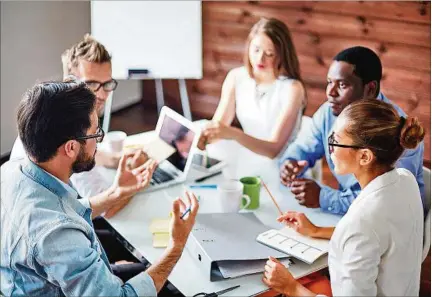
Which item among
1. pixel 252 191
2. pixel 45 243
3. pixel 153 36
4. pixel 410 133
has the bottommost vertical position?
pixel 252 191

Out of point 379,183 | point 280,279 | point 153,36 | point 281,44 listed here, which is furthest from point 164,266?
point 153,36

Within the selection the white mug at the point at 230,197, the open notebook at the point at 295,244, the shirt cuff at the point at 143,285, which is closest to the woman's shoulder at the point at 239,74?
the white mug at the point at 230,197

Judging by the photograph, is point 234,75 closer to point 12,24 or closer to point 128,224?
point 128,224

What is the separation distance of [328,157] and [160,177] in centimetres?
69

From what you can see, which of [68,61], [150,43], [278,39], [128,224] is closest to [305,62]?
[150,43]

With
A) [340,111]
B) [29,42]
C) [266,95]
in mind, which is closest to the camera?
[340,111]

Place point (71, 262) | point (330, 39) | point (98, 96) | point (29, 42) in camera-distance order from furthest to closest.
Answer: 1. point (330, 39)
2. point (29, 42)
3. point (98, 96)
4. point (71, 262)

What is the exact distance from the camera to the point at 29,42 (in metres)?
3.87

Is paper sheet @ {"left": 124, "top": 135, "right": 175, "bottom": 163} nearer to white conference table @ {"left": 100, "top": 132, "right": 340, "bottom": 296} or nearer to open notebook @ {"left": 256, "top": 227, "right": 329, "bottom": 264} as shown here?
white conference table @ {"left": 100, "top": 132, "right": 340, "bottom": 296}

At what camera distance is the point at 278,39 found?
2756mm

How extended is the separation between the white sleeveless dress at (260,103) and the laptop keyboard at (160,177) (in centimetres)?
63

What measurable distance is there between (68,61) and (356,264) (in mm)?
1396

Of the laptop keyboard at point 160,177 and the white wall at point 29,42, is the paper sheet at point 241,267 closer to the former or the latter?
the laptop keyboard at point 160,177

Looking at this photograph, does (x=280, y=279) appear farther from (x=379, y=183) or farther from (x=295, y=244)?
(x=379, y=183)
